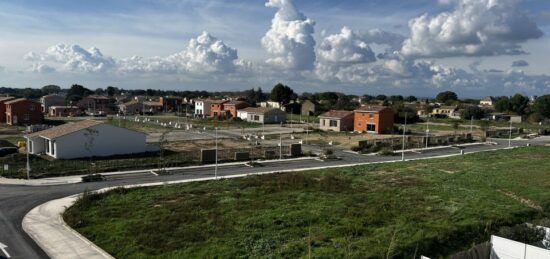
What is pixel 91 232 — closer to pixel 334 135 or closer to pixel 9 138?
pixel 9 138

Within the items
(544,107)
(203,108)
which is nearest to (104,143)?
(203,108)

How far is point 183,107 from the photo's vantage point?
506 ft

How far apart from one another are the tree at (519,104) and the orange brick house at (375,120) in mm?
74020

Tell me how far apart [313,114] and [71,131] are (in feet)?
281

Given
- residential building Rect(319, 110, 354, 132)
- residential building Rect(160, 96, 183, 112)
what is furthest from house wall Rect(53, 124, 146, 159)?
residential building Rect(160, 96, 183, 112)

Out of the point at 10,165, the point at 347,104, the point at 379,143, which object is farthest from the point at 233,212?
the point at 347,104

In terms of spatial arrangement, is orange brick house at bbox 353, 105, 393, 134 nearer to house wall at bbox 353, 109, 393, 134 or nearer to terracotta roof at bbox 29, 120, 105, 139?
house wall at bbox 353, 109, 393, 134

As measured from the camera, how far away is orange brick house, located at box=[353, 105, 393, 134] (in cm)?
7794

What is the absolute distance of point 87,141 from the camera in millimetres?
47000

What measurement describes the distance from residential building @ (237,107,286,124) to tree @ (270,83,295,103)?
32.3 metres

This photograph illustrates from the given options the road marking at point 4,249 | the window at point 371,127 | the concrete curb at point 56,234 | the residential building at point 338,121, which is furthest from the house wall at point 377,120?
the road marking at point 4,249

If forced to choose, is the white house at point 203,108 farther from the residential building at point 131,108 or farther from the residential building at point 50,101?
the residential building at point 50,101

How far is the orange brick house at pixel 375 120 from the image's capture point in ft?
256

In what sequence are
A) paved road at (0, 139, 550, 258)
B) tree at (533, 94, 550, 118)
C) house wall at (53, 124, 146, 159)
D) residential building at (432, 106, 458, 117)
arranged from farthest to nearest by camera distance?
residential building at (432, 106, 458, 117), tree at (533, 94, 550, 118), house wall at (53, 124, 146, 159), paved road at (0, 139, 550, 258)
